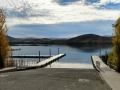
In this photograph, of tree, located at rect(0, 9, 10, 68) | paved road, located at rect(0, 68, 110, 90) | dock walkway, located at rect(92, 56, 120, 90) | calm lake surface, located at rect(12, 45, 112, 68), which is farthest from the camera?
calm lake surface, located at rect(12, 45, 112, 68)

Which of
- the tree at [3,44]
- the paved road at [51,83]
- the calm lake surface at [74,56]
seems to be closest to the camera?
the paved road at [51,83]

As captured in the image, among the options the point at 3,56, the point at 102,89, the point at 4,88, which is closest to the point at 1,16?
the point at 3,56

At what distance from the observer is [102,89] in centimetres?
1169

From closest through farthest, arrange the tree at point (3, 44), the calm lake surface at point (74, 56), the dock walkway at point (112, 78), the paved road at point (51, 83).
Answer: the paved road at point (51, 83) < the dock walkway at point (112, 78) < the tree at point (3, 44) < the calm lake surface at point (74, 56)

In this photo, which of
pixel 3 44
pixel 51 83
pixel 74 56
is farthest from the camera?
pixel 74 56

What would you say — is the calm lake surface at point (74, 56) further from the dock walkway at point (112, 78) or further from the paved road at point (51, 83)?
the paved road at point (51, 83)

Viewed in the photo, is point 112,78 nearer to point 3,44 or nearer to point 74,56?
point 3,44

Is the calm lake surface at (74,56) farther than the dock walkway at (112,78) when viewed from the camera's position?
Yes

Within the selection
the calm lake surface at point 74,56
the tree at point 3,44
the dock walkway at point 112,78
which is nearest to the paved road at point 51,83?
the dock walkway at point 112,78

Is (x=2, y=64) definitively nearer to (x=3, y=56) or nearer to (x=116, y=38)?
(x=3, y=56)

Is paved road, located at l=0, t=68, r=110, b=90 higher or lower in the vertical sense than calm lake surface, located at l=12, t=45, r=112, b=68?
higher

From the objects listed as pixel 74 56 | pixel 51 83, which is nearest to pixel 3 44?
pixel 51 83

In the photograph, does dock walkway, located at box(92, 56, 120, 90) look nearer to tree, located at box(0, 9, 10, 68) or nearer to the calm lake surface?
tree, located at box(0, 9, 10, 68)

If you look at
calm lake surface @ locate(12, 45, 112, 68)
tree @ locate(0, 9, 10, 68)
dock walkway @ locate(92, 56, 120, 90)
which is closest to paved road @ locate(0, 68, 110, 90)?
dock walkway @ locate(92, 56, 120, 90)
